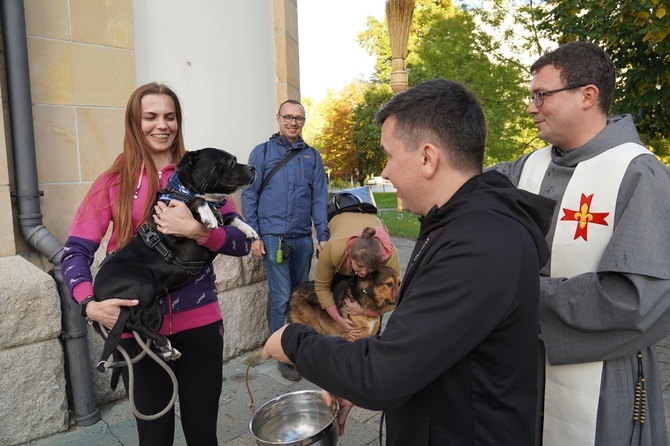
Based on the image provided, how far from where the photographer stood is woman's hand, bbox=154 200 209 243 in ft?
7.21

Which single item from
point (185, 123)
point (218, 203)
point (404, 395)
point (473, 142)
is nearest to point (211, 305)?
point (218, 203)

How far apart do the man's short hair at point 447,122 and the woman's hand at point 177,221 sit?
1219 mm

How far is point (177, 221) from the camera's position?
220 cm

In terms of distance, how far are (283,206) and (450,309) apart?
12.5ft

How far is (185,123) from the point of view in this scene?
15.9 feet

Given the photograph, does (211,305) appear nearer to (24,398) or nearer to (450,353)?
(450,353)

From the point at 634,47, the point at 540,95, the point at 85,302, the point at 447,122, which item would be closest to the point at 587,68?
the point at 540,95

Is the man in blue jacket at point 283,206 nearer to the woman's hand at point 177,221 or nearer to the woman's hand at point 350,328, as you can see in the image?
the woman's hand at point 350,328

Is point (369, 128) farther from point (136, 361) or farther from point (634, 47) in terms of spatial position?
point (136, 361)

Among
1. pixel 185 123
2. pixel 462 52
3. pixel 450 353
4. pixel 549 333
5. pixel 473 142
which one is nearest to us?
pixel 450 353

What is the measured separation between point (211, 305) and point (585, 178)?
1.95 metres

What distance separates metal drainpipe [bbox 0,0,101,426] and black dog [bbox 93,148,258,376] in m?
1.64

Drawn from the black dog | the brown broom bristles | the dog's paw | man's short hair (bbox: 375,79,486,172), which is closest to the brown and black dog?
the dog's paw

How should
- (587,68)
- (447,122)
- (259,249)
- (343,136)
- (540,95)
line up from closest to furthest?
1. (447,122)
2. (587,68)
3. (540,95)
4. (259,249)
5. (343,136)
